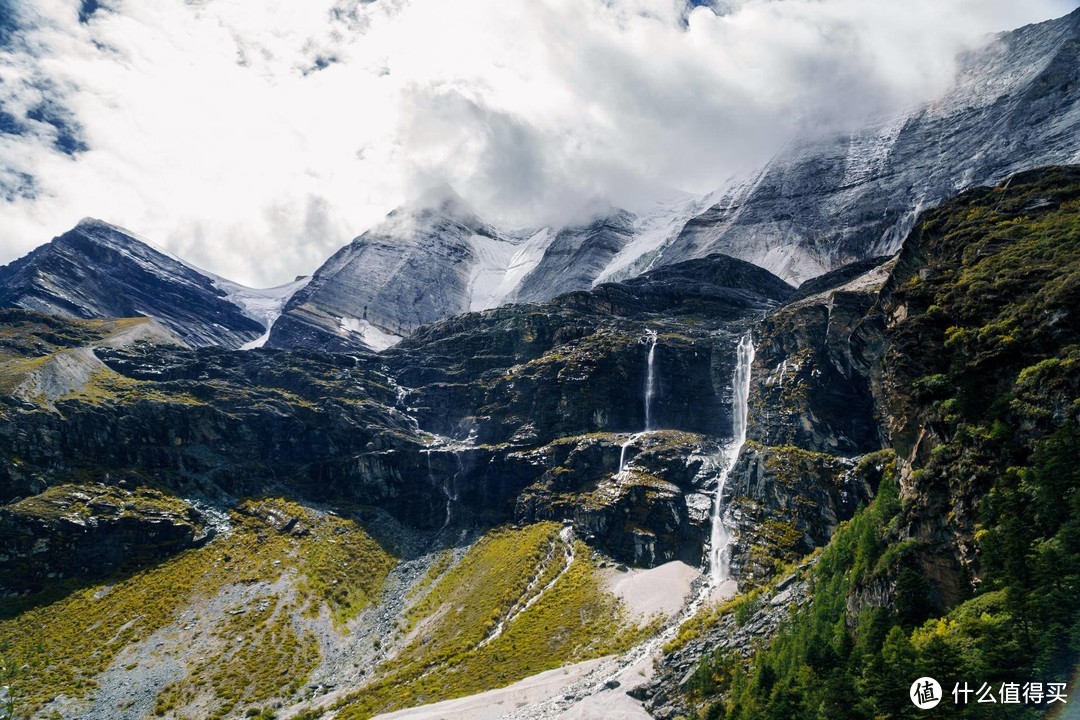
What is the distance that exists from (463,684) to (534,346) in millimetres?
91105

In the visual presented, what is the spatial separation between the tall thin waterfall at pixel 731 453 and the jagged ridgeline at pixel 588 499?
74 centimetres

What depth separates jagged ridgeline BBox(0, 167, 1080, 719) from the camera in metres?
37.2

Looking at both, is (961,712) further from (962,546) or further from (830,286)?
(830,286)

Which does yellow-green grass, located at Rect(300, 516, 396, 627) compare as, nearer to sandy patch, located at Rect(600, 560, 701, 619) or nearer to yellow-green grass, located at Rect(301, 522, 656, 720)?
yellow-green grass, located at Rect(301, 522, 656, 720)

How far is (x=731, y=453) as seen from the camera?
4173 inches

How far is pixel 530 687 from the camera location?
6488 centimetres

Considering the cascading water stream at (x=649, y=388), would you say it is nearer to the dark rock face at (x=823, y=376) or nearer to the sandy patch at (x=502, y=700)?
the dark rock face at (x=823, y=376)

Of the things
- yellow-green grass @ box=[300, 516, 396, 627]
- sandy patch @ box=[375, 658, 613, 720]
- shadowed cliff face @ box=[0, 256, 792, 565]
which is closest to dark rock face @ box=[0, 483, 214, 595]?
shadowed cliff face @ box=[0, 256, 792, 565]

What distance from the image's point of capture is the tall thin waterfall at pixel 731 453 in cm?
8356

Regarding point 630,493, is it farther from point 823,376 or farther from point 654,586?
point 823,376

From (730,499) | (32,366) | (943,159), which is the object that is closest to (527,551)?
(730,499)

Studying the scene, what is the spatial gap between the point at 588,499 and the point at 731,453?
938 inches

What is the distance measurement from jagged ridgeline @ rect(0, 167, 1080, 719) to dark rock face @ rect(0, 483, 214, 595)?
1.38ft

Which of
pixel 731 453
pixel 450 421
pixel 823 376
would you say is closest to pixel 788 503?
pixel 731 453
